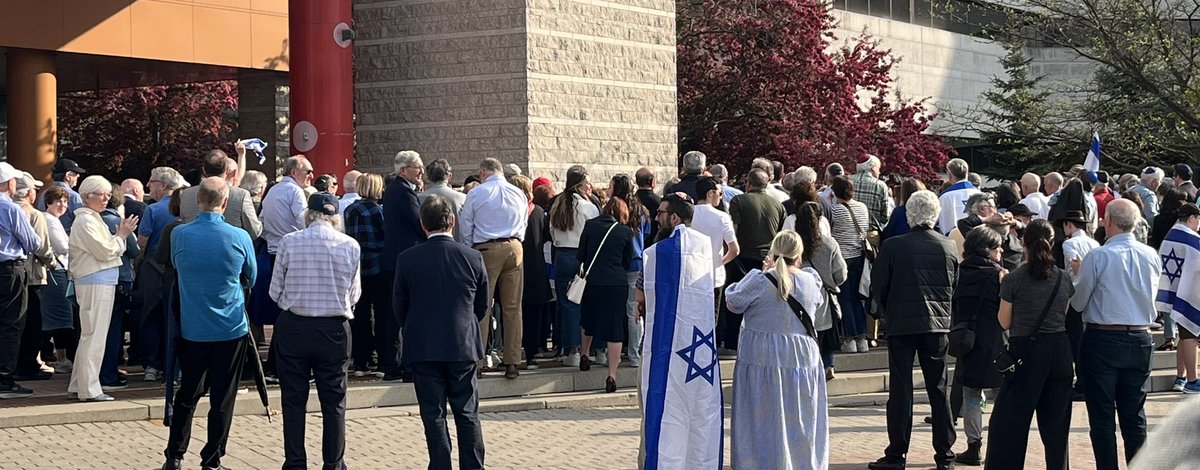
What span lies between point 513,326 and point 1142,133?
1899 cm

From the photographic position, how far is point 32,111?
2256 cm

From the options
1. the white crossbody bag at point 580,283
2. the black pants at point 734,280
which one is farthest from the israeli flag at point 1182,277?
the white crossbody bag at point 580,283

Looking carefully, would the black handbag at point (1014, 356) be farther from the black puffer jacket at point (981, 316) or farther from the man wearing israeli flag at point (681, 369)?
the man wearing israeli flag at point (681, 369)

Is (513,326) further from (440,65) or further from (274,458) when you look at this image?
(440,65)

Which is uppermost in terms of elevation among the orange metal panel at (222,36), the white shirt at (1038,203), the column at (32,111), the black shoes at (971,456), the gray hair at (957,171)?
the orange metal panel at (222,36)

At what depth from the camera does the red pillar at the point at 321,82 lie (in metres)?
20.2

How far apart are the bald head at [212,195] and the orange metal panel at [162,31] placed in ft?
44.2

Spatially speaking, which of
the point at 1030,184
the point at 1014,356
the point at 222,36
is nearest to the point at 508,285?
the point at 1014,356

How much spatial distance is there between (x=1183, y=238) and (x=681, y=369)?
16.4 ft

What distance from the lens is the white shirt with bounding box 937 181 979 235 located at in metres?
15.7

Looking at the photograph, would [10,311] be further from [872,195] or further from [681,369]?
[872,195]

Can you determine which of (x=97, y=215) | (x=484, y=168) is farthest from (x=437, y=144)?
(x=97, y=215)

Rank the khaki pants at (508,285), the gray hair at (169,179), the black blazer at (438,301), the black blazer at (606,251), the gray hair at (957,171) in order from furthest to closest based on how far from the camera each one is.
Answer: the gray hair at (957,171) → the black blazer at (606,251) → the khaki pants at (508,285) → the gray hair at (169,179) → the black blazer at (438,301)

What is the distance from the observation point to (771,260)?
9547mm
